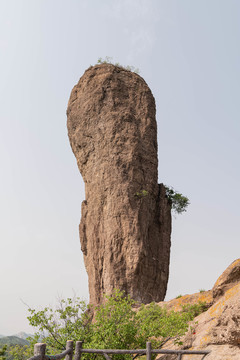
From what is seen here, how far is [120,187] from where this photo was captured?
24.4 meters

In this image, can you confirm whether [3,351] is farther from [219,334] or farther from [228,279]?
[219,334]

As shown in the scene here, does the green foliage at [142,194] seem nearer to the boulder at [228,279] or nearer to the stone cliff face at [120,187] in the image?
the stone cliff face at [120,187]

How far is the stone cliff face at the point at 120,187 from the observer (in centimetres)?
2270

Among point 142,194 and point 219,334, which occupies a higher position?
point 142,194

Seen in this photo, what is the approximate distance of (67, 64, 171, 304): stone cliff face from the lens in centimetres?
2270

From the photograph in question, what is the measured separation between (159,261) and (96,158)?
938 centimetres

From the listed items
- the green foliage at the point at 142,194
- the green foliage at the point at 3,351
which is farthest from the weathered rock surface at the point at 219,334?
the green foliage at the point at 3,351

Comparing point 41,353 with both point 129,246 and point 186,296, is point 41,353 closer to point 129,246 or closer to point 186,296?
point 186,296

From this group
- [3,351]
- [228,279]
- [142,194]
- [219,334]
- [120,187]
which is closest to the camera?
[219,334]

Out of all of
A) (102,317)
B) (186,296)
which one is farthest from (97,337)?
(186,296)

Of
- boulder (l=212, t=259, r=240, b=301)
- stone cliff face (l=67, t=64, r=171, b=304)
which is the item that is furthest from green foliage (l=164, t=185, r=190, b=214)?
boulder (l=212, t=259, r=240, b=301)

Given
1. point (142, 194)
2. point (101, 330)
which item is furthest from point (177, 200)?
point (101, 330)

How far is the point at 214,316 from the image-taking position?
1035cm

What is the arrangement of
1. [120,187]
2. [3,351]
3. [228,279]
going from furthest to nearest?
[3,351], [120,187], [228,279]
